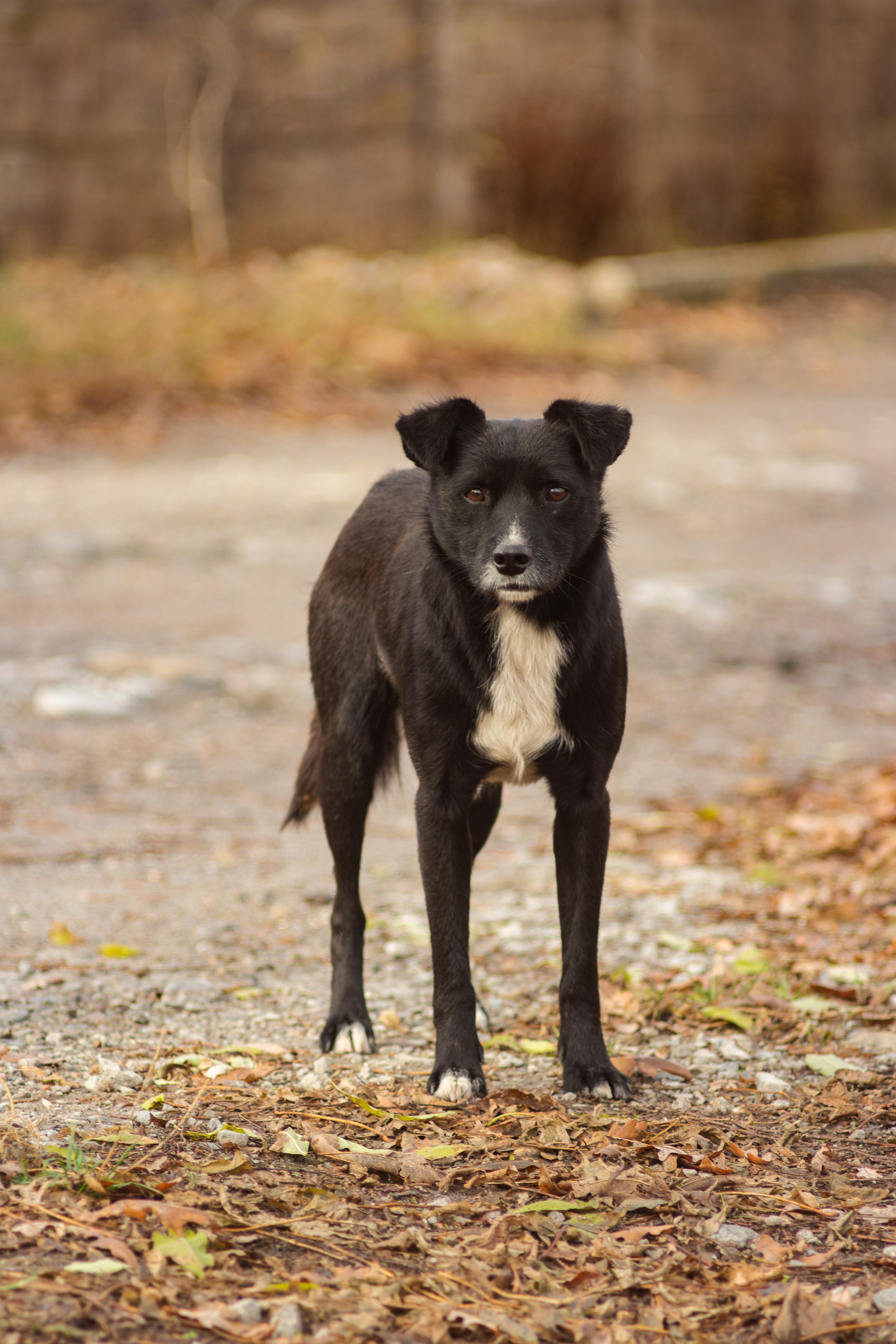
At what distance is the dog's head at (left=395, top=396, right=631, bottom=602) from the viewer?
3.33 m

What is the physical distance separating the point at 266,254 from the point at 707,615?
10586 millimetres

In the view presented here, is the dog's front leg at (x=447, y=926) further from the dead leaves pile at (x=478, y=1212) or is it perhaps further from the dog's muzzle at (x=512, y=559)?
the dog's muzzle at (x=512, y=559)

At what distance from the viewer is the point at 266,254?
17047 millimetres

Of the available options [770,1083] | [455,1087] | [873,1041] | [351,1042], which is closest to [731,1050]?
[770,1083]

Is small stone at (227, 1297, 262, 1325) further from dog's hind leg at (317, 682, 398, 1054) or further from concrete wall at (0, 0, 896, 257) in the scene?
concrete wall at (0, 0, 896, 257)

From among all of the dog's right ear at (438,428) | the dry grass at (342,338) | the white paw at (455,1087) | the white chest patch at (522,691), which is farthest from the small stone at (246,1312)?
the dry grass at (342,338)

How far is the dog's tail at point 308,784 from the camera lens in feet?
14.0

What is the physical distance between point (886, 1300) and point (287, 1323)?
3.27 feet

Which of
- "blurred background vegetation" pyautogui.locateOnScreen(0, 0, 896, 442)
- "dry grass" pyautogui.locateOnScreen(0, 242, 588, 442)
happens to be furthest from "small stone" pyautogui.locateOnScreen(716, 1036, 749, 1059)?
"blurred background vegetation" pyautogui.locateOnScreen(0, 0, 896, 442)

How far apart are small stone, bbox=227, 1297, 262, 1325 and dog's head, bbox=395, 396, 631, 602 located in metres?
1.54

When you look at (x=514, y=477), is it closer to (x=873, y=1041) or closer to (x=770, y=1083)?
(x=770, y=1083)

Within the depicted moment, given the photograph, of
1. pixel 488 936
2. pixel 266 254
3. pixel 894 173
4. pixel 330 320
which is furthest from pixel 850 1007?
pixel 894 173

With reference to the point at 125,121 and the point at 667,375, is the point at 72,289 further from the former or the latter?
the point at 667,375

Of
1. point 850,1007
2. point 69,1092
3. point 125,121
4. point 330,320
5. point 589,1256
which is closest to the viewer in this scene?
point 589,1256
